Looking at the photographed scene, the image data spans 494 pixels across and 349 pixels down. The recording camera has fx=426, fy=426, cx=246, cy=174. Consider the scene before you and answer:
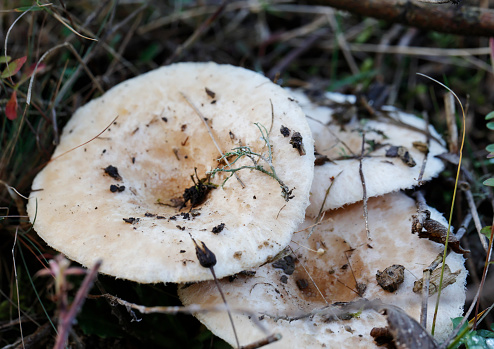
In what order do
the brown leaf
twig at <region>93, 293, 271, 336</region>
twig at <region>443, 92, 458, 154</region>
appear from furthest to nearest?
1. twig at <region>443, 92, 458, 154</region>
2. the brown leaf
3. twig at <region>93, 293, 271, 336</region>

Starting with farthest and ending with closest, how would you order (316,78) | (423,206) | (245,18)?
(245,18), (316,78), (423,206)

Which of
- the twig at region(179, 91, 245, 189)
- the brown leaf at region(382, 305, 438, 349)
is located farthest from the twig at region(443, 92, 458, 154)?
the twig at region(179, 91, 245, 189)

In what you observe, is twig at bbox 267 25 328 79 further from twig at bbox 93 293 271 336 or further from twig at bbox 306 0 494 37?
twig at bbox 93 293 271 336

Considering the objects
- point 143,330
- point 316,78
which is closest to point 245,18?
point 316,78

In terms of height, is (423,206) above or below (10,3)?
below

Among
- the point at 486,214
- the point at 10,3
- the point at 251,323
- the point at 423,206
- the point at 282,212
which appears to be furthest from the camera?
the point at 10,3

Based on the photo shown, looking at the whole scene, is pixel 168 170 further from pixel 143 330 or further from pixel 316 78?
pixel 316 78

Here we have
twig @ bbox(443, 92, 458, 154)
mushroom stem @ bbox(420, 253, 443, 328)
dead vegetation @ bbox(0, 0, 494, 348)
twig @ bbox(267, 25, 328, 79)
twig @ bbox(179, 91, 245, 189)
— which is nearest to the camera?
mushroom stem @ bbox(420, 253, 443, 328)

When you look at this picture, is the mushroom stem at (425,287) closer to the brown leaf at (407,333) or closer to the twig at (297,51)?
the brown leaf at (407,333)

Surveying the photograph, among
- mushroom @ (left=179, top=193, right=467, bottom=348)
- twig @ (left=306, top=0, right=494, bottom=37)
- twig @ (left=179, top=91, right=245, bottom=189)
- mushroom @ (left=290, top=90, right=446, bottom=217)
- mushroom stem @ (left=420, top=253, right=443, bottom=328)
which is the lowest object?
mushroom @ (left=179, top=193, right=467, bottom=348)
